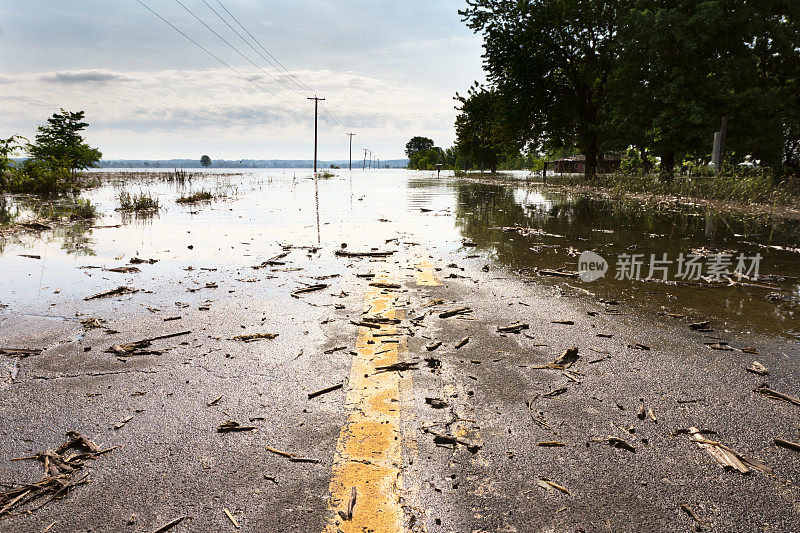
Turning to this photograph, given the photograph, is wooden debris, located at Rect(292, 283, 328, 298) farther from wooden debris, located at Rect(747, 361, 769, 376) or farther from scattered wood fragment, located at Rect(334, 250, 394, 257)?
wooden debris, located at Rect(747, 361, 769, 376)

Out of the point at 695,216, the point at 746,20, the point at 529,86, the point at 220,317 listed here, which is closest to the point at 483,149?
the point at 529,86

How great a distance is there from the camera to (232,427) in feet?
8.04

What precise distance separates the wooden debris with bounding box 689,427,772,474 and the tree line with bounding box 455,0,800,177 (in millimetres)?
25757

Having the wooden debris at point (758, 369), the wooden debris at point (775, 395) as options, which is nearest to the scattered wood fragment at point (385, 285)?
the wooden debris at point (758, 369)

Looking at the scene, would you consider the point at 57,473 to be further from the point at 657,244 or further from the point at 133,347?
the point at 657,244

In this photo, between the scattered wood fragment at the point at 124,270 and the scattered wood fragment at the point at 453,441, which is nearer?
the scattered wood fragment at the point at 453,441

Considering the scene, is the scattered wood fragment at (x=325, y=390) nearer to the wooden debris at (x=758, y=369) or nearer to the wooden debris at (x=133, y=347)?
the wooden debris at (x=133, y=347)

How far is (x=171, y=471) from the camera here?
210 cm

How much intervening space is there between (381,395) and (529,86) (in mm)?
33590

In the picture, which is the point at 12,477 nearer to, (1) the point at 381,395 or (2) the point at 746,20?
(1) the point at 381,395

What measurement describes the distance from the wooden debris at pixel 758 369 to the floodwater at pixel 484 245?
87 centimetres

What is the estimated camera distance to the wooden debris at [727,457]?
2139 millimetres

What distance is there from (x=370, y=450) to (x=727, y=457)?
5.41 feet

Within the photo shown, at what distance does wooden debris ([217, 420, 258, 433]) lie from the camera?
2.42m
